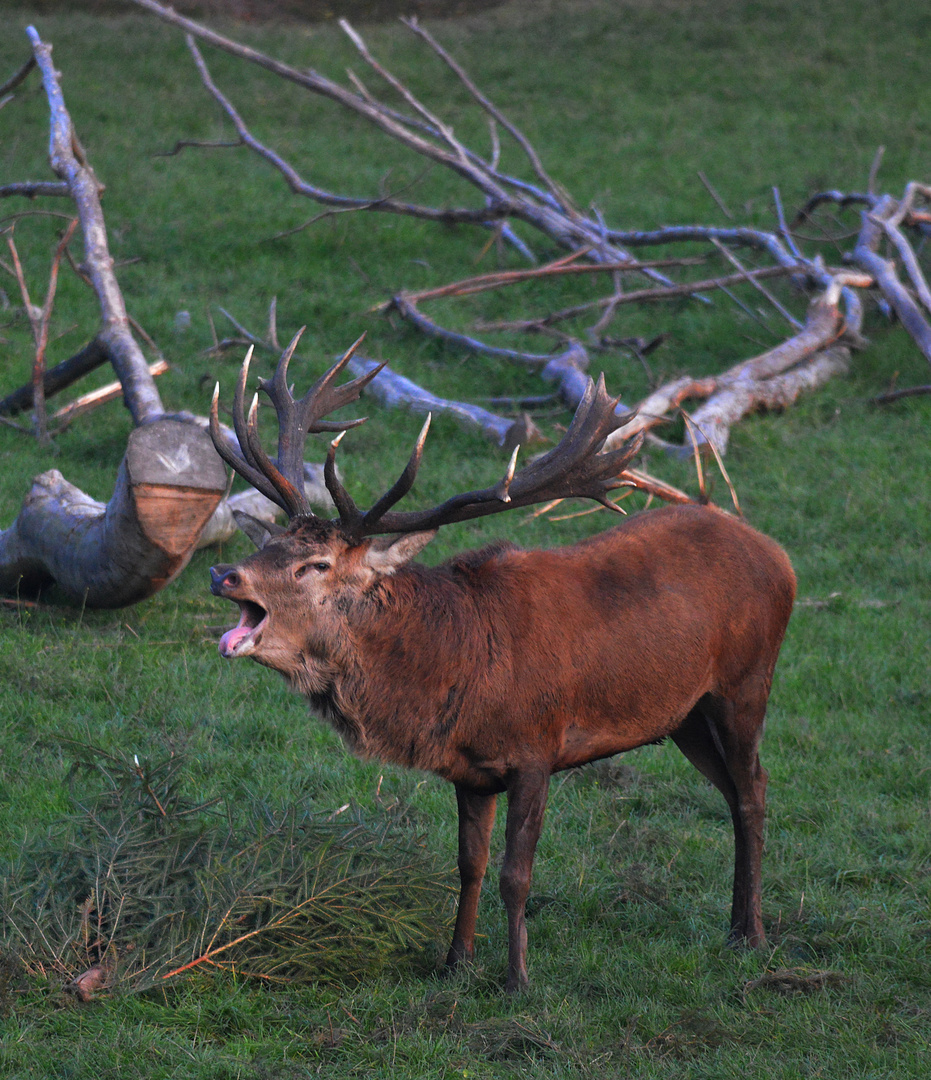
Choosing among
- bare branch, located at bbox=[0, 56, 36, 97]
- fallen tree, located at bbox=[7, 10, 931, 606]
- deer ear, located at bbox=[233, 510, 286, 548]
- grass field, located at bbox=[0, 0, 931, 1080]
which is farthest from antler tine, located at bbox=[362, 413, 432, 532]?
bare branch, located at bbox=[0, 56, 36, 97]

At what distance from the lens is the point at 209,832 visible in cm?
429

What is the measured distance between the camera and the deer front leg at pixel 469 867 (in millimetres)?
4289

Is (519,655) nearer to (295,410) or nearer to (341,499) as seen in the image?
(341,499)

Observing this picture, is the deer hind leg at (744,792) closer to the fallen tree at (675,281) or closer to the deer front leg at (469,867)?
the deer front leg at (469,867)

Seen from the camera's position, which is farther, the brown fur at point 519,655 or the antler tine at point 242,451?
the antler tine at point 242,451

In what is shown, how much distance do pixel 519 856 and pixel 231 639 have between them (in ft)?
3.99

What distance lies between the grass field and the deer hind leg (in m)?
0.13

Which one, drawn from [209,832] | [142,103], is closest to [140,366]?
[209,832]

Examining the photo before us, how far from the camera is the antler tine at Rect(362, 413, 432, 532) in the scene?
3852mm

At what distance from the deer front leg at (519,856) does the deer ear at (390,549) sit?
0.85m

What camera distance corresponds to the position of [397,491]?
3.95 metres

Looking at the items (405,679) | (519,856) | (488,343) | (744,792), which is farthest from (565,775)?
(488,343)

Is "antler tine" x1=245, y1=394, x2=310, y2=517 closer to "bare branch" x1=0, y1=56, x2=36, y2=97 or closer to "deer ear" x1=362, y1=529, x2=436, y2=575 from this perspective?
"deer ear" x1=362, y1=529, x2=436, y2=575

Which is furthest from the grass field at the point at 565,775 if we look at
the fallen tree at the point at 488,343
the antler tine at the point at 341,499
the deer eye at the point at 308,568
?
the antler tine at the point at 341,499
